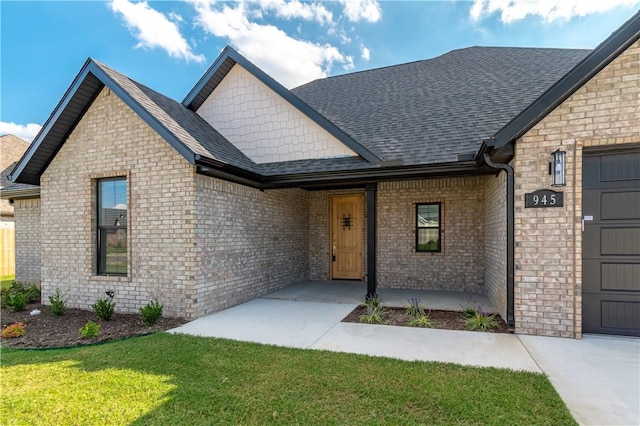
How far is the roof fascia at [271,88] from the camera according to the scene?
22.2 ft

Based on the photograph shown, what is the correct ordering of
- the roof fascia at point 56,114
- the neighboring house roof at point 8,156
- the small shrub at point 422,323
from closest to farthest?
the small shrub at point 422,323 < the roof fascia at point 56,114 < the neighboring house roof at point 8,156

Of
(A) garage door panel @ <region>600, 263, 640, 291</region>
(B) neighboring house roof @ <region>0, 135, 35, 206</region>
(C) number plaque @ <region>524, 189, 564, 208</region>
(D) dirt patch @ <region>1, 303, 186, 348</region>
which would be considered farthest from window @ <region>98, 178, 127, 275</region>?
(B) neighboring house roof @ <region>0, 135, 35, 206</region>

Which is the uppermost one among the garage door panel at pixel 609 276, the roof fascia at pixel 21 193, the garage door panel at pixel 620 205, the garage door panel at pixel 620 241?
the roof fascia at pixel 21 193

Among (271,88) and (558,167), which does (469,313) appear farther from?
(271,88)

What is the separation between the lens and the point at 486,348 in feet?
14.3

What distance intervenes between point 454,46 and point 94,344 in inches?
583

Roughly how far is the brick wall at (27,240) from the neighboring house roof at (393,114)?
3394mm

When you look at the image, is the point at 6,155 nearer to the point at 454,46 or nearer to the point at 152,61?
the point at 152,61

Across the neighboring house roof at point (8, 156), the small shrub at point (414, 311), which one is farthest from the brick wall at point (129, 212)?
the neighboring house roof at point (8, 156)

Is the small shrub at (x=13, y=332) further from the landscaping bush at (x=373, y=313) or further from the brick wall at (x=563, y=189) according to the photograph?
the brick wall at (x=563, y=189)

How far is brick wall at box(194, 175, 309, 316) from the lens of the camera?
6121mm

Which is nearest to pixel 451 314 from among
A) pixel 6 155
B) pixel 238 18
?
pixel 238 18

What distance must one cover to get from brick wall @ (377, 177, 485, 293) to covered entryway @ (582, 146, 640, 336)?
11.1ft

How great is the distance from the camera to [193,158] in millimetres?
5586
